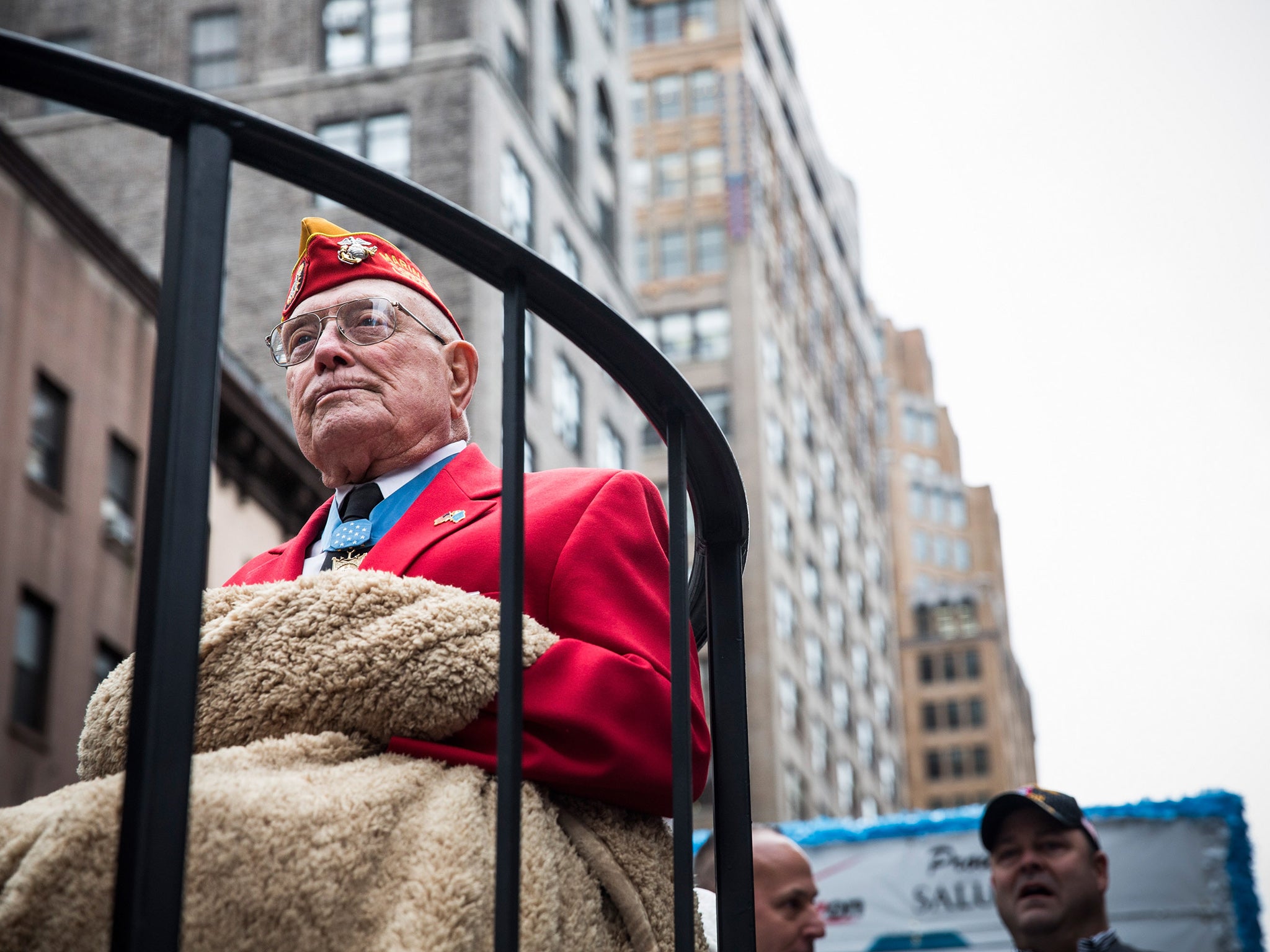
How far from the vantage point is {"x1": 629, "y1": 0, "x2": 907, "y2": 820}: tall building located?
55250 mm

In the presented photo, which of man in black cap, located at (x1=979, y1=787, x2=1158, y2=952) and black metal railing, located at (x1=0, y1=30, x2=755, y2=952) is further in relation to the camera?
man in black cap, located at (x1=979, y1=787, x2=1158, y2=952)

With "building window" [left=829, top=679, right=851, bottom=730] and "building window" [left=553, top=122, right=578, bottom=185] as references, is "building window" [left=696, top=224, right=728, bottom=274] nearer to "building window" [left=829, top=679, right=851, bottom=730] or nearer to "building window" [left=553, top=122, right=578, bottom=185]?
"building window" [left=829, top=679, right=851, bottom=730]

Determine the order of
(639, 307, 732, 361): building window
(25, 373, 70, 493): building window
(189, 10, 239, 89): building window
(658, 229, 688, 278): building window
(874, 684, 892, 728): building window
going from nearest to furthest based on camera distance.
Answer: (25, 373, 70, 493): building window → (189, 10, 239, 89): building window → (639, 307, 732, 361): building window → (658, 229, 688, 278): building window → (874, 684, 892, 728): building window

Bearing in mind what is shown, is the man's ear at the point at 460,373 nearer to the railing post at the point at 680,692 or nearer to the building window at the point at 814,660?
the railing post at the point at 680,692

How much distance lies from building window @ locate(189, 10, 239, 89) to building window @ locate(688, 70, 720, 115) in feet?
97.3

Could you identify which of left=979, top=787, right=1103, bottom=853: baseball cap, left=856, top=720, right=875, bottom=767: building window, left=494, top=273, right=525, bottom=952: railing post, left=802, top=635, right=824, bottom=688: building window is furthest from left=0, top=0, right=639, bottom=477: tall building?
left=856, top=720, right=875, bottom=767: building window

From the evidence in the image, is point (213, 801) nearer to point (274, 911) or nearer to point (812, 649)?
point (274, 911)

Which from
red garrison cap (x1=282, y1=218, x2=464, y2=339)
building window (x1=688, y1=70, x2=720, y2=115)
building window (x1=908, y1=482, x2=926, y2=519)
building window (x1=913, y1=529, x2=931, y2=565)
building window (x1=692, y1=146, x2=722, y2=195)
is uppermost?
building window (x1=908, y1=482, x2=926, y2=519)

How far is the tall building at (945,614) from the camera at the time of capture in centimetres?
11062

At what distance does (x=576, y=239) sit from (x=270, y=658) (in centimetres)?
3671

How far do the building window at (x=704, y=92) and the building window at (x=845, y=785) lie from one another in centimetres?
2545

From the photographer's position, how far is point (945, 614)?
119m

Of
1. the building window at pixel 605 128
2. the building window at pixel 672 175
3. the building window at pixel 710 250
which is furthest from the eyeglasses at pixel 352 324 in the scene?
the building window at pixel 672 175

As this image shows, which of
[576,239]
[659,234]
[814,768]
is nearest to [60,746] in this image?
[576,239]
